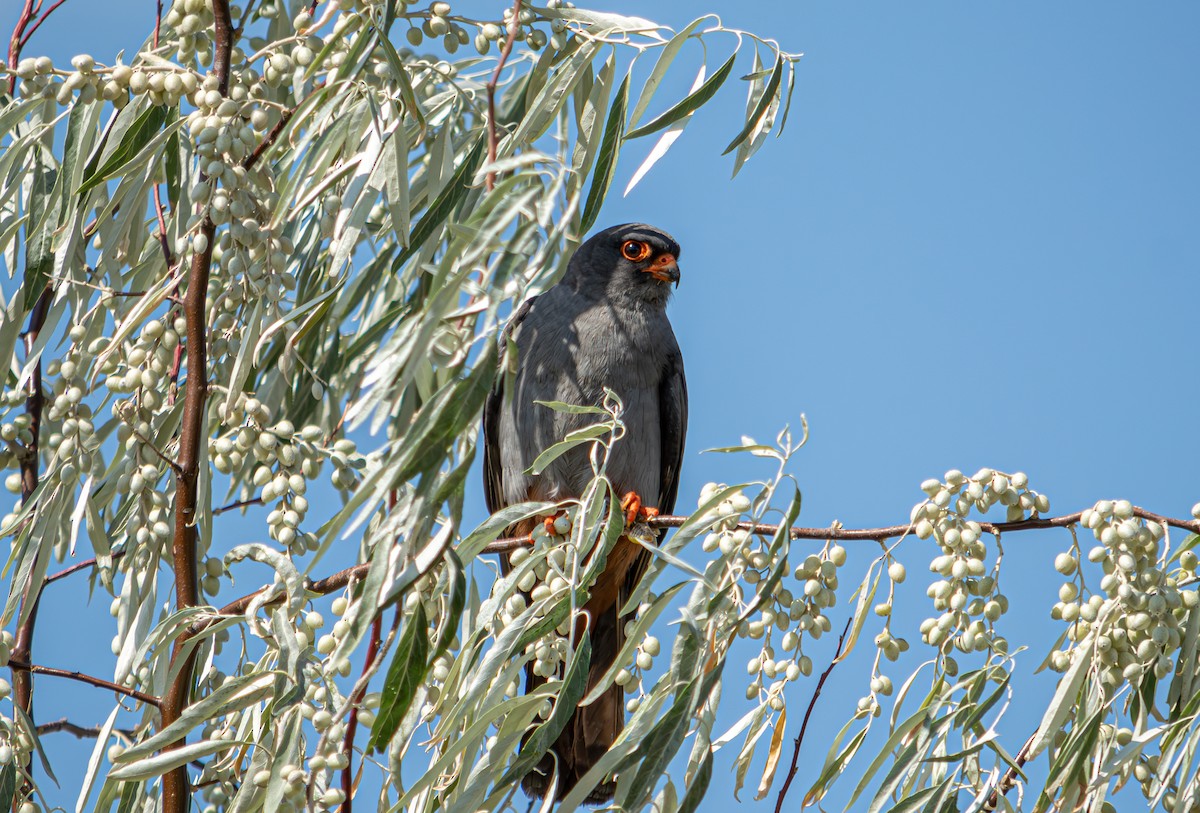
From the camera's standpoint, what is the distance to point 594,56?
265cm

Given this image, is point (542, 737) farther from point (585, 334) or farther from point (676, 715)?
point (585, 334)

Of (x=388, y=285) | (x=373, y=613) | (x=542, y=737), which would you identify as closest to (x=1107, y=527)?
(x=542, y=737)

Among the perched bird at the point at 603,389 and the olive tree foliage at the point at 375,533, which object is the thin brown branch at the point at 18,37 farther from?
the perched bird at the point at 603,389

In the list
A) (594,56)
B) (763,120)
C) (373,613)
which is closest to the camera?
(373,613)

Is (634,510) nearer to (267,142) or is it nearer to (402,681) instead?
(267,142)

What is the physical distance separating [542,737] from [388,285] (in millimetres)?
1254

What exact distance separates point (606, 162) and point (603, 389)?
1417mm

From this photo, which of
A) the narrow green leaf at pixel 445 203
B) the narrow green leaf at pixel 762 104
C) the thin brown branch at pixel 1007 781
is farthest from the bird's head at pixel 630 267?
the thin brown branch at pixel 1007 781

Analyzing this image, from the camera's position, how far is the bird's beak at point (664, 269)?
15.8 ft

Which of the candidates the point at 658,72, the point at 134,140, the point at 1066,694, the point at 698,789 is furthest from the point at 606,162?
the point at 1066,694

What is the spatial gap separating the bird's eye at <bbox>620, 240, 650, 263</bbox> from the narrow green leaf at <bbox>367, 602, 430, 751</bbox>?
298 cm

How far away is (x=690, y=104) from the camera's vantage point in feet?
8.57

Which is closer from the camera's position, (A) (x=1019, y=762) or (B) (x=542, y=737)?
(B) (x=542, y=737)

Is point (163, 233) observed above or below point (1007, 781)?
above
